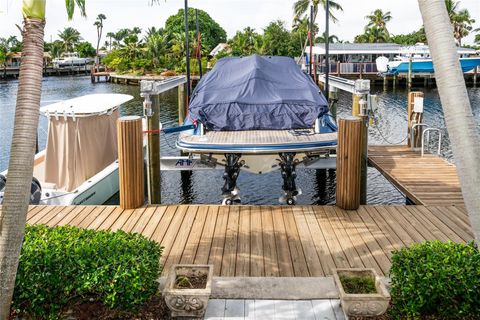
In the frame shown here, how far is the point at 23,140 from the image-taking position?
372 cm

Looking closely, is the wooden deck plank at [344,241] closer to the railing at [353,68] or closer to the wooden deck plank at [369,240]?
the wooden deck plank at [369,240]

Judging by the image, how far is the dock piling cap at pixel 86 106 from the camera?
452 inches

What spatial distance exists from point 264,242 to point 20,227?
349cm

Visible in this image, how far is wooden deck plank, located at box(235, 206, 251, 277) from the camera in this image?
5.70 meters

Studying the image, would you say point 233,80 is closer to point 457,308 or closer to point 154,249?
point 154,249

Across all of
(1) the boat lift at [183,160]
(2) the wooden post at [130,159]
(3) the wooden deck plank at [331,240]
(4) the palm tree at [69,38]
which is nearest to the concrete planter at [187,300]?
(3) the wooden deck plank at [331,240]

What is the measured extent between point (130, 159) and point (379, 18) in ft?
251

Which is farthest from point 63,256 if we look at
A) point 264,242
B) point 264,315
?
point 264,242

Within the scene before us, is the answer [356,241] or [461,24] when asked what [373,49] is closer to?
[461,24]

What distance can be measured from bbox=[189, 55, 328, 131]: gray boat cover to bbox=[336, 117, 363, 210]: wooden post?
2.25m

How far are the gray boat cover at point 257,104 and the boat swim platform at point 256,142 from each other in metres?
0.27

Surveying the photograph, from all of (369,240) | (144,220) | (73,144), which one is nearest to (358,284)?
(369,240)

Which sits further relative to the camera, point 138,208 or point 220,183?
point 220,183

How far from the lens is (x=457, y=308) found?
4016 millimetres
